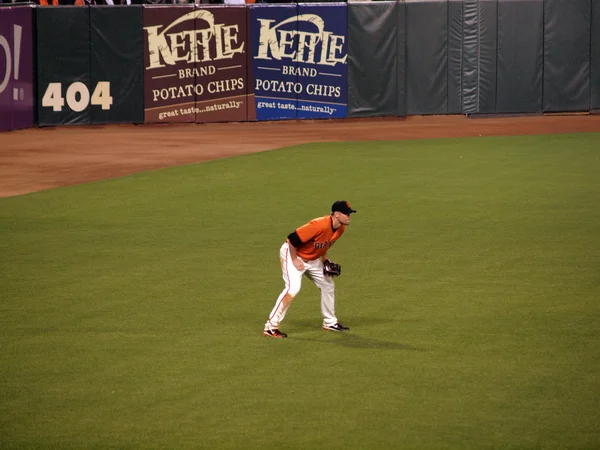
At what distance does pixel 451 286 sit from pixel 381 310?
1.48m

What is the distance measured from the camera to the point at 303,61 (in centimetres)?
3191

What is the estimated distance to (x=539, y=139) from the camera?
92.8 feet

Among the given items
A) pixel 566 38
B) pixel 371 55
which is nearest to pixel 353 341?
pixel 371 55

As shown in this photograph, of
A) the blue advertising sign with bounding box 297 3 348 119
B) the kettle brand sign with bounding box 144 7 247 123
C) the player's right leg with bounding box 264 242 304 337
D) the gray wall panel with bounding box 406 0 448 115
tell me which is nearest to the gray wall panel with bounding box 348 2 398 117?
the blue advertising sign with bounding box 297 3 348 119

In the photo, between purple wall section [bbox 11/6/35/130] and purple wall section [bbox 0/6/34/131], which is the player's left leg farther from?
purple wall section [bbox 11/6/35/130]

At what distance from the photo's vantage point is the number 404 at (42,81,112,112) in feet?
100

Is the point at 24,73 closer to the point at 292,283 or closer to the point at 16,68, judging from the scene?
the point at 16,68

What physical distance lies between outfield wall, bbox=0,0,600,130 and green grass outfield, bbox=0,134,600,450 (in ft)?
35.2

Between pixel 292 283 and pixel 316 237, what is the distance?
0.51m

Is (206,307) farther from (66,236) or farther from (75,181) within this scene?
(75,181)

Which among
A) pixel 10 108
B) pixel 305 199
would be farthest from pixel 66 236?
pixel 10 108

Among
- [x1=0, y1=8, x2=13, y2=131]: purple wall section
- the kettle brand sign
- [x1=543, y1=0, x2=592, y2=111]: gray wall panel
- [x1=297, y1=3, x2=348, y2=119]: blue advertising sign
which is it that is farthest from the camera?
[x1=543, y1=0, x2=592, y2=111]: gray wall panel

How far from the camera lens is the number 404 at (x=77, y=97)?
100 feet

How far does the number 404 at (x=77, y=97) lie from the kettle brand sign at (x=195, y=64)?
4.12 feet
